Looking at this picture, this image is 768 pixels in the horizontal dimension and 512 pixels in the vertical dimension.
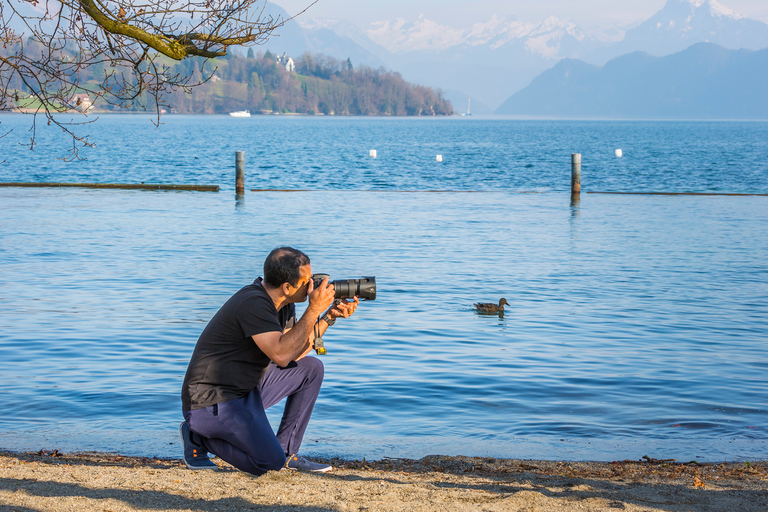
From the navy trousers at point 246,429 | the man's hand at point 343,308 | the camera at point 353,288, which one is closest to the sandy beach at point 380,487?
the navy trousers at point 246,429

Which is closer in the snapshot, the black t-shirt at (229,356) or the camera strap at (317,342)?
the black t-shirt at (229,356)

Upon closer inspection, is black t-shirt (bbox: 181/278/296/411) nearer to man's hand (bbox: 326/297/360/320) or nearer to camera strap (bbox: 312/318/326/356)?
camera strap (bbox: 312/318/326/356)

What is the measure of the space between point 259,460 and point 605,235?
51.4 feet

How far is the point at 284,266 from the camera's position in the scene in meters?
4.58

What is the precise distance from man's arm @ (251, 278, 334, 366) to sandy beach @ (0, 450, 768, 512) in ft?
2.62

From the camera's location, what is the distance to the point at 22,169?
141 feet

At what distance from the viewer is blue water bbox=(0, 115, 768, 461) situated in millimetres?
6773

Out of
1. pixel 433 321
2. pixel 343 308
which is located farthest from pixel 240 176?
pixel 343 308

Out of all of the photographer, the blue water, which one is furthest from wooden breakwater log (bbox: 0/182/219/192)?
the photographer

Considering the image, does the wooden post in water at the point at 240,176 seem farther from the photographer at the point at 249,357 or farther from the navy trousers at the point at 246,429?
the photographer at the point at 249,357

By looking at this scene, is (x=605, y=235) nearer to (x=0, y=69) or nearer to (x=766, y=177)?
(x=0, y=69)

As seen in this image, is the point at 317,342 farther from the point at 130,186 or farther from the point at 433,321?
the point at 130,186

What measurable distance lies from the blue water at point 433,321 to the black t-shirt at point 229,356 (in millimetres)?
1537

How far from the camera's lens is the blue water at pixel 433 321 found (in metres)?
6.77
